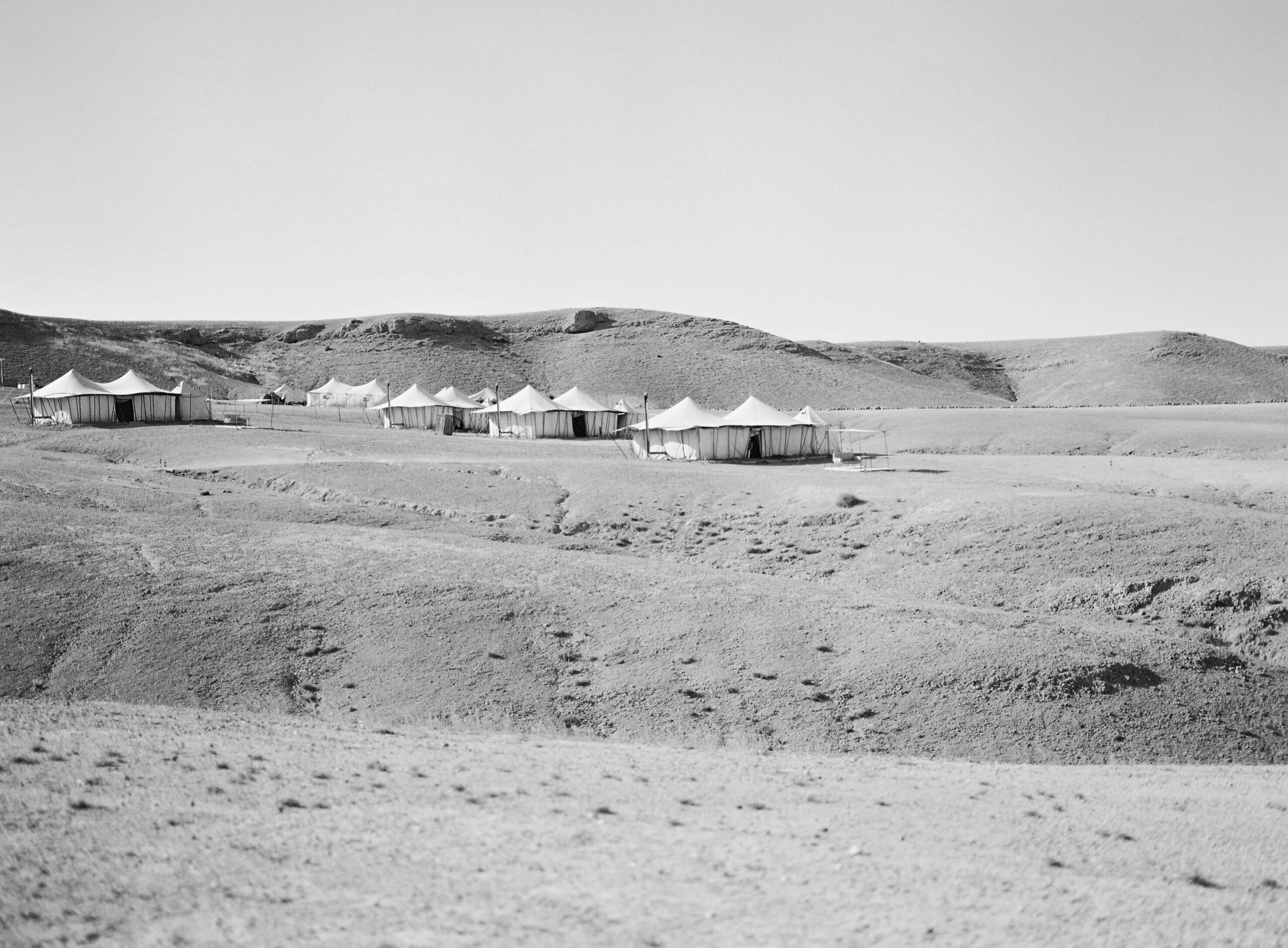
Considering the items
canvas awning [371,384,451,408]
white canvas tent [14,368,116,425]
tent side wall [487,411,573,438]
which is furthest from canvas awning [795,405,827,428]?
white canvas tent [14,368,116,425]

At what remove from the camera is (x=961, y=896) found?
764 cm

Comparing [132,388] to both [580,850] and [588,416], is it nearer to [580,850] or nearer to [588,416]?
[588,416]

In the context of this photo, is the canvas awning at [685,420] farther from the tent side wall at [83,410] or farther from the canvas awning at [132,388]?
the tent side wall at [83,410]

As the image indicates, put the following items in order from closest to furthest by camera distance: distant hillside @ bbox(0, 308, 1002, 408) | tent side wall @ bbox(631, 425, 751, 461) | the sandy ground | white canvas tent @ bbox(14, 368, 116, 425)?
the sandy ground, tent side wall @ bbox(631, 425, 751, 461), white canvas tent @ bbox(14, 368, 116, 425), distant hillside @ bbox(0, 308, 1002, 408)

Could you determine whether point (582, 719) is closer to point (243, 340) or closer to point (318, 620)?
point (318, 620)

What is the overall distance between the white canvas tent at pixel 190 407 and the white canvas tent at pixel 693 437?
29763 millimetres

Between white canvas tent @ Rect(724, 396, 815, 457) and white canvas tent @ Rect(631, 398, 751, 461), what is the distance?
380 mm

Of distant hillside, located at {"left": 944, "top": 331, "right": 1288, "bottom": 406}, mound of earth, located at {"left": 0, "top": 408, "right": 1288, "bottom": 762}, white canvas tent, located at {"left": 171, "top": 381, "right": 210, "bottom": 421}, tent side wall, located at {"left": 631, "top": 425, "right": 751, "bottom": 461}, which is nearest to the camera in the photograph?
mound of earth, located at {"left": 0, "top": 408, "right": 1288, "bottom": 762}

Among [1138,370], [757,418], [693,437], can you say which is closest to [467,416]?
[693,437]

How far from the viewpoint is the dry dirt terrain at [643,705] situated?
24.4ft

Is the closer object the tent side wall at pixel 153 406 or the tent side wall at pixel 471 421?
the tent side wall at pixel 153 406

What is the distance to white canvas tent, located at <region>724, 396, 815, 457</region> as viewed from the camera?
4838cm

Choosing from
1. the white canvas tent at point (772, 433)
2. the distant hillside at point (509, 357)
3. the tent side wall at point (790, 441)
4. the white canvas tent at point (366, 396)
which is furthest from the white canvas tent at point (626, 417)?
the distant hillside at point (509, 357)

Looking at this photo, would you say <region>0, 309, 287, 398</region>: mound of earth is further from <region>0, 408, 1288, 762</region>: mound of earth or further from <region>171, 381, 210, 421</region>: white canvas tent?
<region>0, 408, 1288, 762</region>: mound of earth
